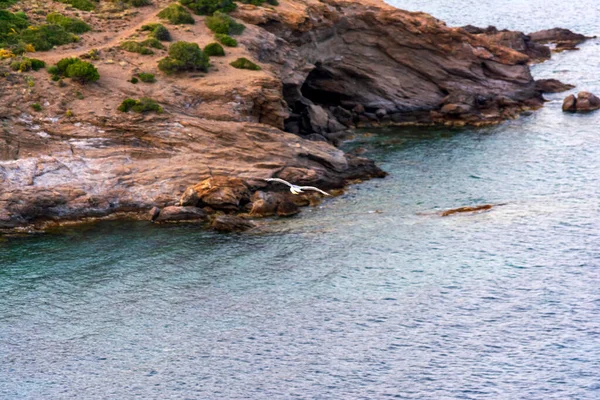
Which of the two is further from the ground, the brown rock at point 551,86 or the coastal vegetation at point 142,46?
the coastal vegetation at point 142,46

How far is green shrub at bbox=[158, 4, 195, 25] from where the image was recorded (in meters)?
80.1

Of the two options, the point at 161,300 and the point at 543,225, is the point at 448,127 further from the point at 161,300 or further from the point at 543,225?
the point at 161,300

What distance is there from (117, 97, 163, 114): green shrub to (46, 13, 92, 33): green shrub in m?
13.6

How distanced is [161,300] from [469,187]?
28021 millimetres

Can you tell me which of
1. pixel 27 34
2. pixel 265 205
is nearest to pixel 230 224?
pixel 265 205

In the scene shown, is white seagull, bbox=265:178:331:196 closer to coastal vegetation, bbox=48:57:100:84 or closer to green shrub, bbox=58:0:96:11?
coastal vegetation, bbox=48:57:100:84

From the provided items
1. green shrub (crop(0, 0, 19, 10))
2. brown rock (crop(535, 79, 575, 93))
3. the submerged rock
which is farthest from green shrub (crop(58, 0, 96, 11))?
brown rock (crop(535, 79, 575, 93))

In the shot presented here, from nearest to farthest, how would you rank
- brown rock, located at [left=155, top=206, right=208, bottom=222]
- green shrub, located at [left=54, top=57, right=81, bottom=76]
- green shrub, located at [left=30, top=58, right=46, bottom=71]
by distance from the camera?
brown rock, located at [left=155, top=206, right=208, bottom=222], green shrub, located at [left=54, top=57, right=81, bottom=76], green shrub, located at [left=30, top=58, right=46, bottom=71]

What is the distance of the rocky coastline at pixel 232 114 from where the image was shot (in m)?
62.7

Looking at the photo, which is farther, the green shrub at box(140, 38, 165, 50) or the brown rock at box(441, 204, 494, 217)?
the green shrub at box(140, 38, 165, 50)

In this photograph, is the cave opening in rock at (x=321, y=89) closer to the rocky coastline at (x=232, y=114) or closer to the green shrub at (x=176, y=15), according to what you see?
the rocky coastline at (x=232, y=114)

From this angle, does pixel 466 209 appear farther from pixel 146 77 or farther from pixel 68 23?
pixel 68 23

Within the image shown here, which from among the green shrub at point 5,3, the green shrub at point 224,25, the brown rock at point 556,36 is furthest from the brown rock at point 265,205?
the brown rock at point 556,36

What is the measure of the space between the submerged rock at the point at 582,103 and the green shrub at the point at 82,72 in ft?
158
